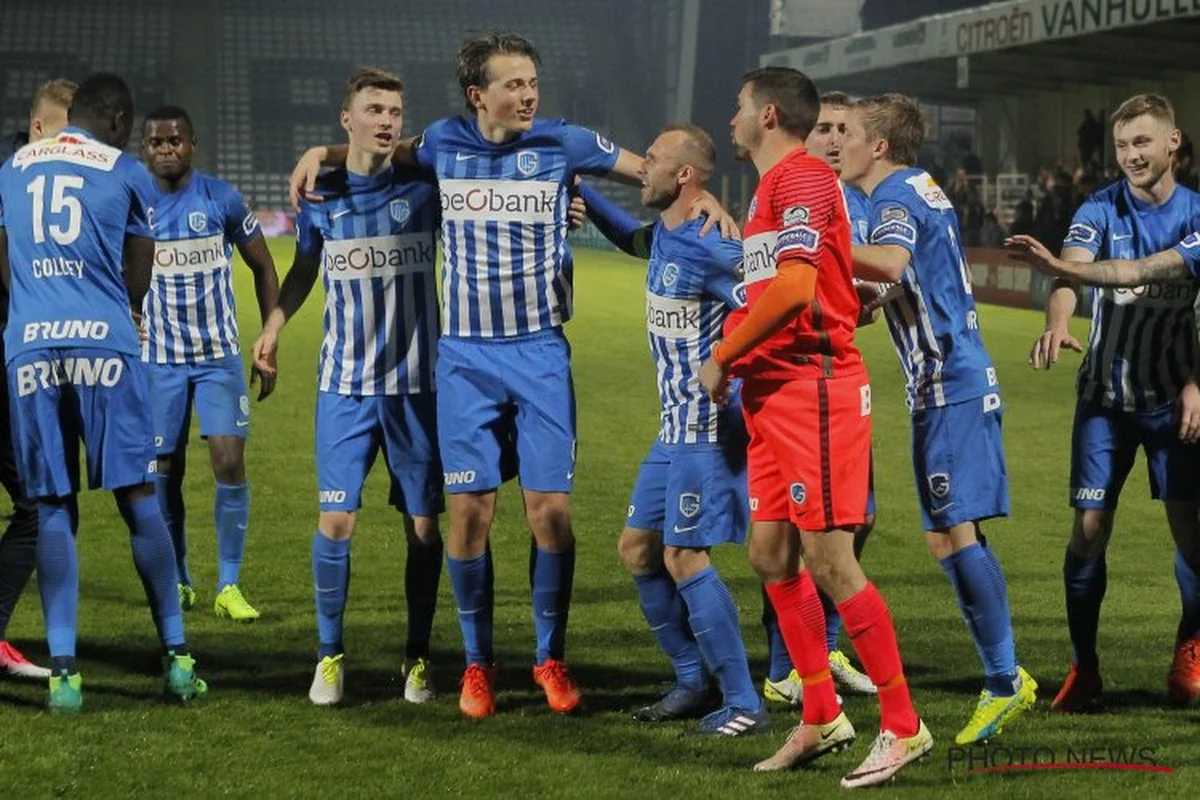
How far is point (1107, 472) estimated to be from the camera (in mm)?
6109

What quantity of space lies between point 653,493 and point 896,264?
120 centimetres

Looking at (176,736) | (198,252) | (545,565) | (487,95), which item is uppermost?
(487,95)

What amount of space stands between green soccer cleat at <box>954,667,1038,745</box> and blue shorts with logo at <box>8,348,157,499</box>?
2.80m

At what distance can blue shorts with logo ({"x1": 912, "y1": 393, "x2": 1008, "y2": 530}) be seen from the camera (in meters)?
5.79

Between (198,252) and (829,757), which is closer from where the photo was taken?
(829,757)

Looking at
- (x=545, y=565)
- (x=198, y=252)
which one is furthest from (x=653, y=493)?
(x=198, y=252)

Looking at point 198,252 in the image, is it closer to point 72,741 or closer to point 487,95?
point 487,95

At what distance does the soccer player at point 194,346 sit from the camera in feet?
26.8

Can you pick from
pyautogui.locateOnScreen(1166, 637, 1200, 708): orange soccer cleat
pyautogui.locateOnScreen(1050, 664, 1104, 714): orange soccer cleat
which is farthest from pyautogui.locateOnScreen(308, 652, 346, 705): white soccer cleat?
pyautogui.locateOnScreen(1166, 637, 1200, 708): orange soccer cleat

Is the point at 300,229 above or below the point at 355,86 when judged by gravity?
below

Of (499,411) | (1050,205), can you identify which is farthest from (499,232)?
(1050,205)

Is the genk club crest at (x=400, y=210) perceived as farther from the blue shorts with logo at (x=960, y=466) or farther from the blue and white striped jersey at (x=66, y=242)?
the blue shorts with logo at (x=960, y=466)

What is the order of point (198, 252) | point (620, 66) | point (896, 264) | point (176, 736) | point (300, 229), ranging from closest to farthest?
1. point (896, 264)
2. point (176, 736)
3. point (300, 229)
4. point (198, 252)
5. point (620, 66)

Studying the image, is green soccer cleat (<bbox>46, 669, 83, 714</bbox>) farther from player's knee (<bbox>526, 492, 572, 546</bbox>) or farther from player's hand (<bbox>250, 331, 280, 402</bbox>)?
player's knee (<bbox>526, 492, 572, 546</bbox>)
